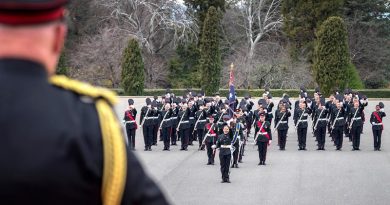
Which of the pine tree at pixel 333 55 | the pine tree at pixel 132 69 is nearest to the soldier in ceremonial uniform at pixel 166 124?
the pine tree at pixel 132 69

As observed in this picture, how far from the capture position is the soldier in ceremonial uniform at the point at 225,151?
57.1ft

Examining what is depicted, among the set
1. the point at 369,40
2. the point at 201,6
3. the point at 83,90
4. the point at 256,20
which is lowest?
the point at 83,90

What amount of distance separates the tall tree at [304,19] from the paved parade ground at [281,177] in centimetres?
2611

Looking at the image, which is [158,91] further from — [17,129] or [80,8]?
[17,129]

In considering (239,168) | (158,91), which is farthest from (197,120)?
(158,91)

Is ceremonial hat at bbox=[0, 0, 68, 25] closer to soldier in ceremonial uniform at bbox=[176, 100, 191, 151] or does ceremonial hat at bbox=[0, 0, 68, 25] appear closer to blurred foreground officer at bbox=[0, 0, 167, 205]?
blurred foreground officer at bbox=[0, 0, 167, 205]

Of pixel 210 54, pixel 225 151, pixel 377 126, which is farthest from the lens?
pixel 210 54

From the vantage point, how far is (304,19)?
5225 cm

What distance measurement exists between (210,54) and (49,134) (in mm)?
46295

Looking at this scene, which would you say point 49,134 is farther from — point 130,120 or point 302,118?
point 302,118

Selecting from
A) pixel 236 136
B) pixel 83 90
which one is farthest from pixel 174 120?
pixel 83 90

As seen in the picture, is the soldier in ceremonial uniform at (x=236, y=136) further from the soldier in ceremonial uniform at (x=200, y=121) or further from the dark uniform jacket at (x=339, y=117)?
the dark uniform jacket at (x=339, y=117)

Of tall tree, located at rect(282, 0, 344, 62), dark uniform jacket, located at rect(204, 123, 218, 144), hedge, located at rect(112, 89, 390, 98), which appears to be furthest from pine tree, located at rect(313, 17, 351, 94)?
dark uniform jacket, located at rect(204, 123, 218, 144)

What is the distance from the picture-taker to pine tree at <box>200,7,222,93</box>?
157 ft
